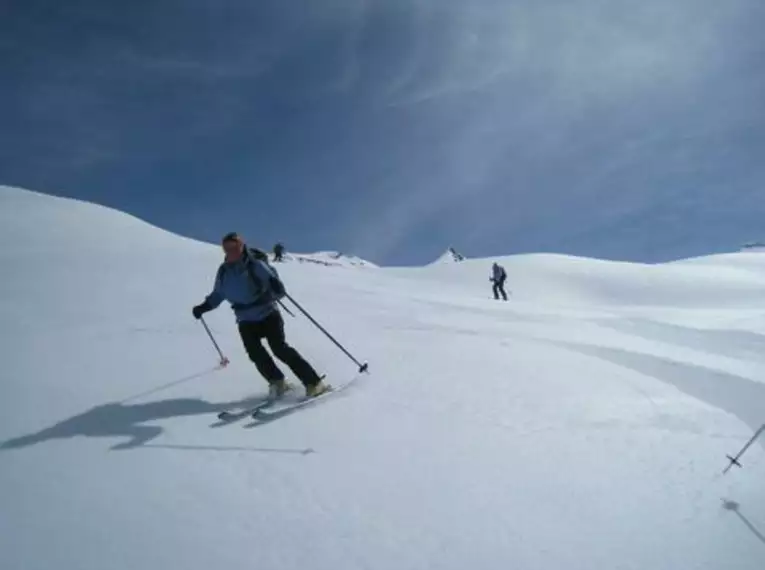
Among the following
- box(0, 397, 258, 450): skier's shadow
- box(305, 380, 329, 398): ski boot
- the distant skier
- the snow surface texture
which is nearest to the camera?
the snow surface texture

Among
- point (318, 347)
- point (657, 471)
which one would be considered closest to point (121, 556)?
point (657, 471)

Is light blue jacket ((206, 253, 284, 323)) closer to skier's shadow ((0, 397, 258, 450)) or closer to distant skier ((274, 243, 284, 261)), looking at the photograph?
skier's shadow ((0, 397, 258, 450))

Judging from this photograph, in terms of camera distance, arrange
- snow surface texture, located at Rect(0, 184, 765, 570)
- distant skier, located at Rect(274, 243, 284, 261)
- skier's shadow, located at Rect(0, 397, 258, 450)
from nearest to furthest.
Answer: snow surface texture, located at Rect(0, 184, 765, 570)
skier's shadow, located at Rect(0, 397, 258, 450)
distant skier, located at Rect(274, 243, 284, 261)

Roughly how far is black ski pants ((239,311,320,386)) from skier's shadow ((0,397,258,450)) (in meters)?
0.45

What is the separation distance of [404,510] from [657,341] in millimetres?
9225

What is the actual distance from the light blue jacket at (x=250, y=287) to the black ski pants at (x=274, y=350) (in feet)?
0.36

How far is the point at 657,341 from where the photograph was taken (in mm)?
11062

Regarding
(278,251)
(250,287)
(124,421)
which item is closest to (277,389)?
(250,287)

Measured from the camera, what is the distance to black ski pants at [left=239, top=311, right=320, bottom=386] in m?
6.36

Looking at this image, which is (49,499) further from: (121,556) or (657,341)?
(657,341)

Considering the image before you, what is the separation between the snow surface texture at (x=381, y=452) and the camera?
339 centimetres

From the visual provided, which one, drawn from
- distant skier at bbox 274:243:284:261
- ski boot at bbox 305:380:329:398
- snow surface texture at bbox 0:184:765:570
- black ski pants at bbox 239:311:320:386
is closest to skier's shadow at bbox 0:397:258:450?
snow surface texture at bbox 0:184:765:570

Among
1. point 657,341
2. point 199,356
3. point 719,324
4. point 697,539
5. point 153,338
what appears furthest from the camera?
point 719,324

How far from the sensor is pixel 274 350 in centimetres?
642
